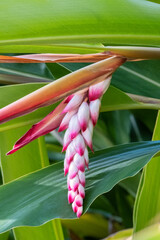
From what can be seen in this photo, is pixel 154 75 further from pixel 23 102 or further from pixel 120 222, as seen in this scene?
pixel 120 222

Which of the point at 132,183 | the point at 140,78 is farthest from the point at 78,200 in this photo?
the point at 132,183

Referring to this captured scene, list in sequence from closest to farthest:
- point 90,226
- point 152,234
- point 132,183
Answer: point 152,234 < point 132,183 < point 90,226

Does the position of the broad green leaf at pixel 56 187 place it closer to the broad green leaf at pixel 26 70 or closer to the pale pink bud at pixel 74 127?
the pale pink bud at pixel 74 127

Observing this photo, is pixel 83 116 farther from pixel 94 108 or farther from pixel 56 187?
pixel 56 187

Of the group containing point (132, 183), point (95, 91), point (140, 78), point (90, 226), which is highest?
point (95, 91)

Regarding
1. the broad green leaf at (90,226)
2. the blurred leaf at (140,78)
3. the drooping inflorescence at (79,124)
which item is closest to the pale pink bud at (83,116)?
the drooping inflorescence at (79,124)

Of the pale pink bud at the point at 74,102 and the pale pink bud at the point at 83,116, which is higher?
the pale pink bud at the point at 74,102

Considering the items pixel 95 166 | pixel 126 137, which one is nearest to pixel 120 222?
pixel 126 137
